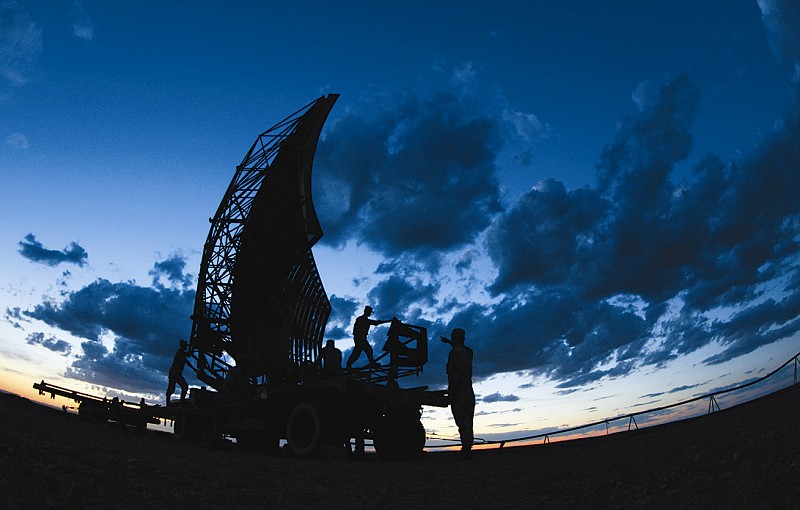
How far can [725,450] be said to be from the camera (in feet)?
19.8

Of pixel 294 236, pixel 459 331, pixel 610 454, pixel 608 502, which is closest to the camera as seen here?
pixel 608 502

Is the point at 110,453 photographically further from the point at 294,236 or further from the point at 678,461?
the point at 294,236

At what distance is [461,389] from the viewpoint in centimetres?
1051

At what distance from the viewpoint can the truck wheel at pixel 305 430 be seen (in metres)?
10.7

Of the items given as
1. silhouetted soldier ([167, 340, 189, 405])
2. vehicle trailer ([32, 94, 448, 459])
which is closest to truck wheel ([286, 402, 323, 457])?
vehicle trailer ([32, 94, 448, 459])

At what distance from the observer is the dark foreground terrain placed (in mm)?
4453

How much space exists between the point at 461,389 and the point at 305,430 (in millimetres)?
3704

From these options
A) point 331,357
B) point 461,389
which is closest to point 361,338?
point 331,357

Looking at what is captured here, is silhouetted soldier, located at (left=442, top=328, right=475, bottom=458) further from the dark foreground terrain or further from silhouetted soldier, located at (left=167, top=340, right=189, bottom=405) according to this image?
silhouetted soldier, located at (left=167, top=340, right=189, bottom=405)

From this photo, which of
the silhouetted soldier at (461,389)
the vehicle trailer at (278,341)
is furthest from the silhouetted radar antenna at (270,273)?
the silhouetted soldier at (461,389)

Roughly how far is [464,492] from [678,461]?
264 centimetres

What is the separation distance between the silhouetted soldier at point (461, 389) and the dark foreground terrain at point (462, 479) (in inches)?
77.7

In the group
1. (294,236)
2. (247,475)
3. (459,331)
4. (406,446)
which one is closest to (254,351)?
(294,236)

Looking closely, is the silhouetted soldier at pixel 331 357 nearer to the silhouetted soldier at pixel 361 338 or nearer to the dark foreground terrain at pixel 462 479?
the silhouetted soldier at pixel 361 338
